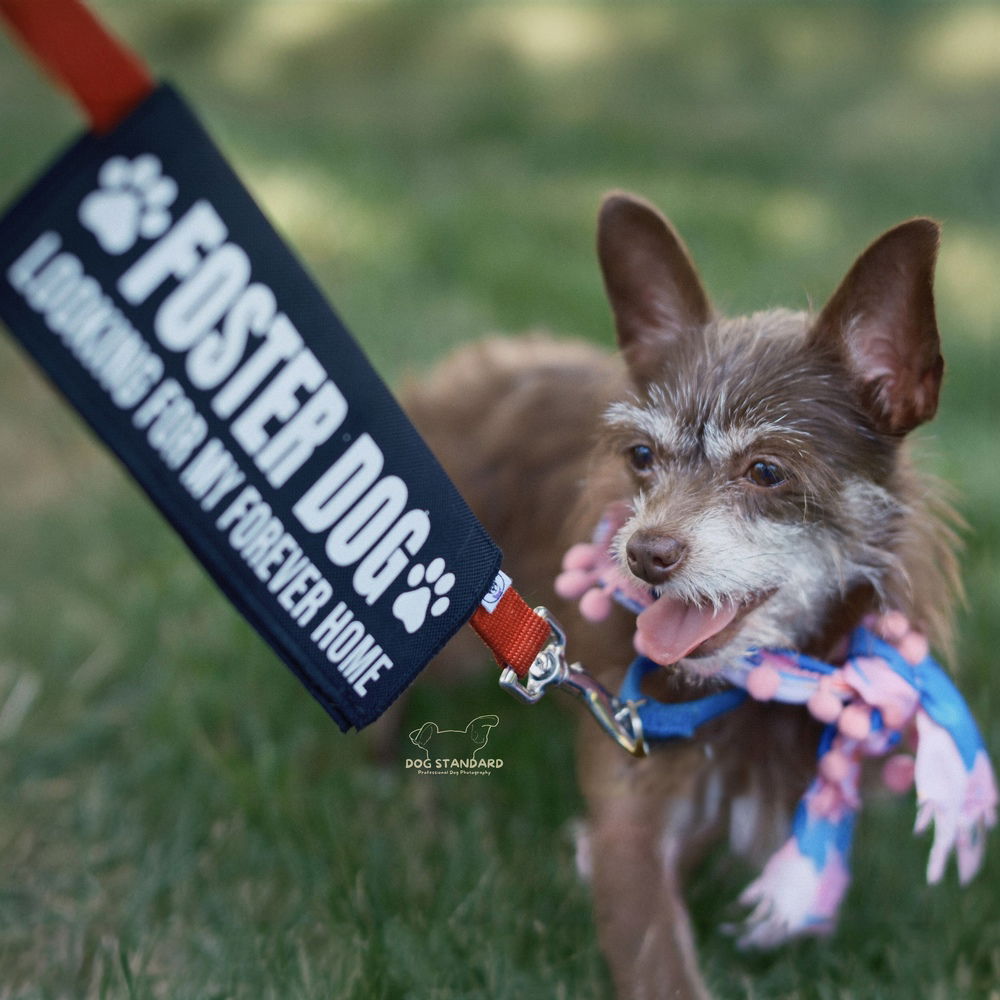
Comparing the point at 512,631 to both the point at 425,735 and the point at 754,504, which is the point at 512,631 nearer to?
the point at 754,504

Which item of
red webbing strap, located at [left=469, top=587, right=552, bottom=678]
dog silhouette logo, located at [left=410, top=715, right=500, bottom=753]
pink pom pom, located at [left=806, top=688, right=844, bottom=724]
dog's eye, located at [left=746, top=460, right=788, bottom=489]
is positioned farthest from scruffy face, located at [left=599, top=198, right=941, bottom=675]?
dog silhouette logo, located at [left=410, top=715, right=500, bottom=753]

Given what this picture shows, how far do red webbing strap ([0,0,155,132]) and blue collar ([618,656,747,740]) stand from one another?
1232 mm

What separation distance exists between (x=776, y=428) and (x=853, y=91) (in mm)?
7587

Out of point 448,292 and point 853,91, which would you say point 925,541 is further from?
point 853,91

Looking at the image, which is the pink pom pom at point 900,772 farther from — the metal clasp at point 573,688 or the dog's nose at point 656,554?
the dog's nose at point 656,554

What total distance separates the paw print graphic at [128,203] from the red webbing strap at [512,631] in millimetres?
715

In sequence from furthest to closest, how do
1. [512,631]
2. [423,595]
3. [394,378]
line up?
[394,378] → [512,631] → [423,595]

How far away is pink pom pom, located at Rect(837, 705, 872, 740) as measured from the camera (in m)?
1.81

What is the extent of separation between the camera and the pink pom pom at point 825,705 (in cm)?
182

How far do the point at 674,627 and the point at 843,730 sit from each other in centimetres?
34

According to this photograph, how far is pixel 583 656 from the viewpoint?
214 centimetres

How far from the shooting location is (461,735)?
7.25 ft

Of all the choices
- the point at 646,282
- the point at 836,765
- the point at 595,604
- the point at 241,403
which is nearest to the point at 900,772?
the point at 836,765

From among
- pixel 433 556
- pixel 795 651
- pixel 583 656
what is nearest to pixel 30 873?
pixel 583 656
